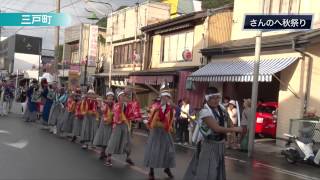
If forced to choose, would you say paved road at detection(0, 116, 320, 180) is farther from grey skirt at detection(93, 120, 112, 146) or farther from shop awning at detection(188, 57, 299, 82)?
shop awning at detection(188, 57, 299, 82)

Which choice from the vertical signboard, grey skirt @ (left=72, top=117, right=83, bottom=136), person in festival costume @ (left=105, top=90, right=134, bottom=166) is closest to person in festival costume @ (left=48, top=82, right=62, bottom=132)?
grey skirt @ (left=72, top=117, right=83, bottom=136)

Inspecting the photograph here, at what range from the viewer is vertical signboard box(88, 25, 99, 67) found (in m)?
43.5

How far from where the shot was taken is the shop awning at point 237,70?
65.8 ft

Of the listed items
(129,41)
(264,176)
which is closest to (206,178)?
(264,176)

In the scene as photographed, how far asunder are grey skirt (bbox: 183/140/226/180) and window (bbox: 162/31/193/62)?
2129 cm

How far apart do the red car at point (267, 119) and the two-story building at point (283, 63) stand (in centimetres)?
91

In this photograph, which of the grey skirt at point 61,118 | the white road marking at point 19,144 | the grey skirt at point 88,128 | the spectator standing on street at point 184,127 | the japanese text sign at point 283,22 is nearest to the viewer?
the white road marking at point 19,144

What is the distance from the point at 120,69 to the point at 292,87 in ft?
66.7

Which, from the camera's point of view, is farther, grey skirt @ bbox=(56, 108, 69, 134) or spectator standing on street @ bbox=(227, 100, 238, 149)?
spectator standing on street @ bbox=(227, 100, 238, 149)

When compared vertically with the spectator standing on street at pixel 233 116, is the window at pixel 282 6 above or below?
above

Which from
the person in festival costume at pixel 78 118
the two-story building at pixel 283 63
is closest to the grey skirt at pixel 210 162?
the person in festival costume at pixel 78 118

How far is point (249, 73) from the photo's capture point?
68.9ft

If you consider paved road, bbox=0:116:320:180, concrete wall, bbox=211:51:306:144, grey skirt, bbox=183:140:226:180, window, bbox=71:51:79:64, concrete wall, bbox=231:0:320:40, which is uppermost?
concrete wall, bbox=231:0:320:40

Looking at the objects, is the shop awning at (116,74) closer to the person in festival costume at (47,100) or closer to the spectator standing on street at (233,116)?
the person in festival costume at (47,100)
